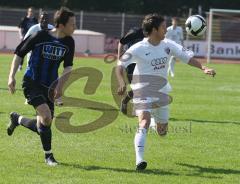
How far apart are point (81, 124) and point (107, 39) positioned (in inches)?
1191

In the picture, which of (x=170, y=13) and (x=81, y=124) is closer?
(x=81, y=124)

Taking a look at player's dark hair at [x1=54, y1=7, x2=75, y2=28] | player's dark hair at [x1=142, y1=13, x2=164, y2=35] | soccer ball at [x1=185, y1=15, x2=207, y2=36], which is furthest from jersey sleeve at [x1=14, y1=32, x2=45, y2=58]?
soccer ball at [x1=185, y1=15, x2=207, y2=36]

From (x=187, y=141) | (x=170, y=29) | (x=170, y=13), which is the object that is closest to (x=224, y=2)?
(x=170, y=13)

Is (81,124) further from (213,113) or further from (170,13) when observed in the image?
(170,13)

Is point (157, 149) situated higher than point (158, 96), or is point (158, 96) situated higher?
point (158, 96)

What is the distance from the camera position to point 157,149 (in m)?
9.46

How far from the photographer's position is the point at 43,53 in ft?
26.7

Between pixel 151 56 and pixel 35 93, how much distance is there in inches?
59.7

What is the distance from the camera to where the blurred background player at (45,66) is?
8031 millimetres

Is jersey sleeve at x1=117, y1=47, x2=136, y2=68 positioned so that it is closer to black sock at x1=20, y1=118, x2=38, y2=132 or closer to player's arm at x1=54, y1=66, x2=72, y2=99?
player's arm at x1=54, y1=66, x2=72, y2=99

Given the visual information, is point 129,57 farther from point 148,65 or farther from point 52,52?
point 52,52

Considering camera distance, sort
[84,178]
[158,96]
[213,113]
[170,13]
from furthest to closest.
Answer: [170,13] → [213,113] → [158,96] → [84,178]

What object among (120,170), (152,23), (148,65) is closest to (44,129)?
(120,170)

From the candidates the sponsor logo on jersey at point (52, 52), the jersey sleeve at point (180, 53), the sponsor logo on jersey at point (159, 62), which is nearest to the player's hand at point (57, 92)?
the sponsor logo on jersey at point (52, 52)
